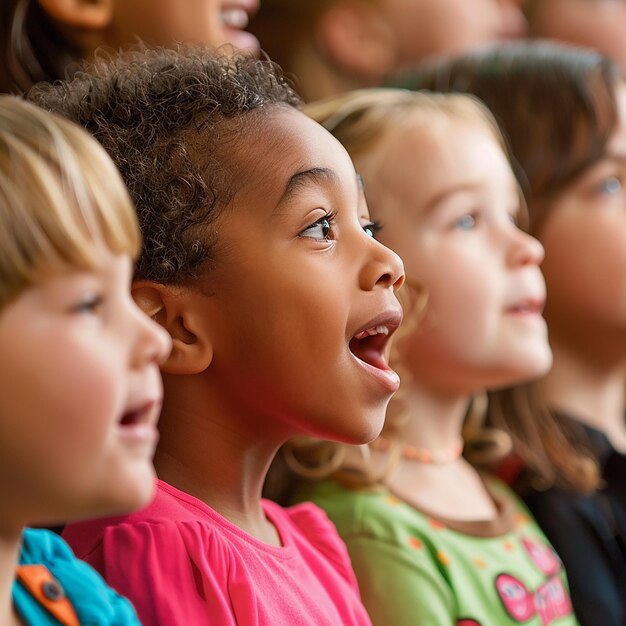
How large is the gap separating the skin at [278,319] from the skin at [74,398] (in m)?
0.17

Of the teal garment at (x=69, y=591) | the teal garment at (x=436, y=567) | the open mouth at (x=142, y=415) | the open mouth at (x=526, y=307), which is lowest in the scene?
the teal garment at (x=436, y=567)

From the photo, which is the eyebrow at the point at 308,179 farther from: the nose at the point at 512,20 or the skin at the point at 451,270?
the nose at the point at 512,20

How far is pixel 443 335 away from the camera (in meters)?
1.06

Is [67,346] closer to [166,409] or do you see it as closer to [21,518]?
[21,518]

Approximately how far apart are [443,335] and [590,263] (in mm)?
291

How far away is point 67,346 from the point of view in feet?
1.83

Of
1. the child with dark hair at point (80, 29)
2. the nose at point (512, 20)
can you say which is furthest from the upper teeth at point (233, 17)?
the nose at point (512, 20)

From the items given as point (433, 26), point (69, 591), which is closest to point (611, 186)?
point (433, 26)

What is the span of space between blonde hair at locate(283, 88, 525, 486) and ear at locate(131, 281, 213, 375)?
29cm

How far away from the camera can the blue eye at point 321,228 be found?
2.57ft

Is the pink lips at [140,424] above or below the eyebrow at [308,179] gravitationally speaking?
below

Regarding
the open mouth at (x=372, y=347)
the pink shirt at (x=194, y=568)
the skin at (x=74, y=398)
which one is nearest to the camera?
the skin at (x=74, y=398)

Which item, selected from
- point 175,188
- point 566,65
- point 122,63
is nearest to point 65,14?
point 122,63

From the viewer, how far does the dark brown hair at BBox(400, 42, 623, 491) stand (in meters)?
1.28
